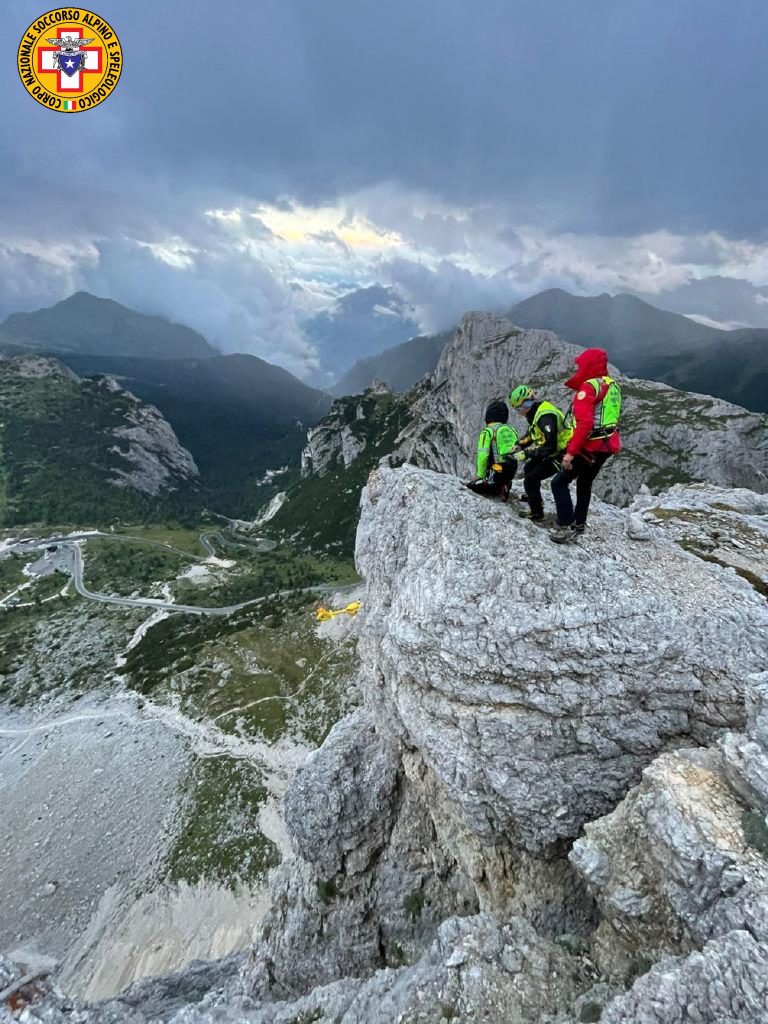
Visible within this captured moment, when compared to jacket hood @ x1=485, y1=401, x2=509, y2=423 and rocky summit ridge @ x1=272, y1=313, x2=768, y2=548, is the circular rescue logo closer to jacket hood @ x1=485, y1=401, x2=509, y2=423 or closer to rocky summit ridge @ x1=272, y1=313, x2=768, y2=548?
jacket hood @ x1=485, y1=401, x2=509, y2=423

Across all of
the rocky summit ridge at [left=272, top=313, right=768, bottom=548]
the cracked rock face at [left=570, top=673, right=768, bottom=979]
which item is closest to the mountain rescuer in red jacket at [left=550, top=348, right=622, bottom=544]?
the cracked rock face at [left=570, top=673, right=768, bottom=979]

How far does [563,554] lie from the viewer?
14.6m

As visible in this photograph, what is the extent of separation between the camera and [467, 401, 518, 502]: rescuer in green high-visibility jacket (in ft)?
52.9

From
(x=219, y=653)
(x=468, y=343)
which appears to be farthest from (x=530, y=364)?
(x=219, y=653)

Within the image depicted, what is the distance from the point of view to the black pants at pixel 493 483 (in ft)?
56.6

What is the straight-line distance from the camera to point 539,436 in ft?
51.3

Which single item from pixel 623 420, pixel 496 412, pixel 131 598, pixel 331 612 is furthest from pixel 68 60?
pixel 623 420

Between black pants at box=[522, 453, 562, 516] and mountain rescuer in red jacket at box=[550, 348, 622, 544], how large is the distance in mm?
523

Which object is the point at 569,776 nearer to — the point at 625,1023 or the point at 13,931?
the point at 625,1023

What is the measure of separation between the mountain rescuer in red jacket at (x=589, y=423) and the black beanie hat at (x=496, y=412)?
2.16 m

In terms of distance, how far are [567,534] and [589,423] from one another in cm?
373

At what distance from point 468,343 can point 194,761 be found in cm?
16948

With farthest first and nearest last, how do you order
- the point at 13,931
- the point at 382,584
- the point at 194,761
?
1. the point at 194,761
2. the point at 13,931
3. the point at 382,584

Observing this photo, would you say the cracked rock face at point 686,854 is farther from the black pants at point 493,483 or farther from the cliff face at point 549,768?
the black pants at point 493,483
